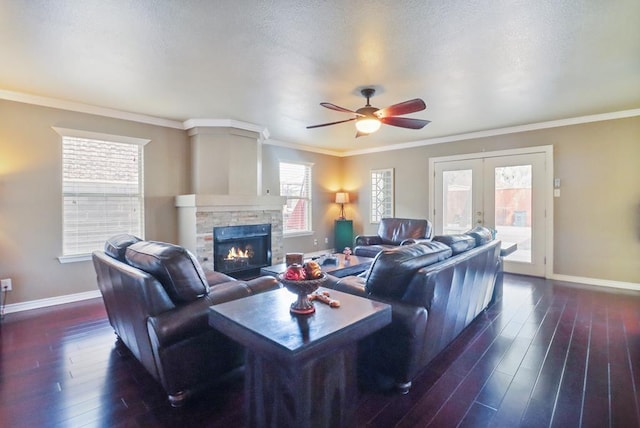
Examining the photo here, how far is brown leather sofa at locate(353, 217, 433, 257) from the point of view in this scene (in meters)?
5.42

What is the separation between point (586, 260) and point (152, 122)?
6.72 m

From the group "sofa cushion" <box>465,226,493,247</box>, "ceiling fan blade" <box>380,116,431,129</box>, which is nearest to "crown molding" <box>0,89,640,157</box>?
"ceiling fan blade" <box>380,116,431,129</box>

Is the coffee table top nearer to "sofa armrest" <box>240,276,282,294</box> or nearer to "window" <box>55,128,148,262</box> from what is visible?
"sofa armrest" <box>240,276,282,294</box>

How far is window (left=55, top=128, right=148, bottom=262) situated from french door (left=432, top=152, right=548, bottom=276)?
524cm

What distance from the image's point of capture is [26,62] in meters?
2.89

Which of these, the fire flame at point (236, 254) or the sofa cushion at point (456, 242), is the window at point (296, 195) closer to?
the fire flame at point (236, 254)

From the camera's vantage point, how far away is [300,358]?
4.04 ft

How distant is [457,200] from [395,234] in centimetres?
143

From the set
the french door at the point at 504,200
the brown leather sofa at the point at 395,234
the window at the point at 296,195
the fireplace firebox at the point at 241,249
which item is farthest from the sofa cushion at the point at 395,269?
the window at the point at 296,195

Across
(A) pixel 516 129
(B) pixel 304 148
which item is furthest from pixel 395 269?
(B) pixel 304 148

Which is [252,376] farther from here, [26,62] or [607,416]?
[26,62]

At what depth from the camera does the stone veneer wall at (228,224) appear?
15.2 feet

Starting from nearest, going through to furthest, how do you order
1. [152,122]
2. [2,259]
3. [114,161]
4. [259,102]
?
[2,259] < [259,102] < [114,161] < [152,122]

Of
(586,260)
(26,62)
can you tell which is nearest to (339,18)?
(26,62)
